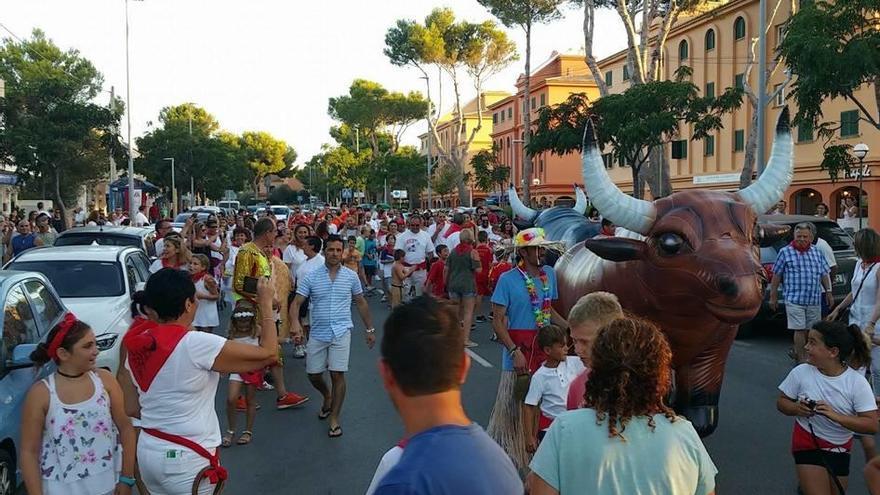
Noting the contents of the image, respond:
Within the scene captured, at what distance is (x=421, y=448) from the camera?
1.94 meters

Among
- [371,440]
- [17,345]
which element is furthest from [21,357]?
[371,440]

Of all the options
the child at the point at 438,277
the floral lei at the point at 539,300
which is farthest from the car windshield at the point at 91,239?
the floral lei at the point at 539,300

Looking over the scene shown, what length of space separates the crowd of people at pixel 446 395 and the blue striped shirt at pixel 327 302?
0.05ft

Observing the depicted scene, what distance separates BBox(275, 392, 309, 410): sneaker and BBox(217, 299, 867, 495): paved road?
0.09 meters

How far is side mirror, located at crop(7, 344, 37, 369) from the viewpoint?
4.67 meters

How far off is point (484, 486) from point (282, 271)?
6868 mm

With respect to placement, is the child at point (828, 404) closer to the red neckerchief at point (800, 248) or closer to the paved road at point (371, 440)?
the paved road at point (371, 440)

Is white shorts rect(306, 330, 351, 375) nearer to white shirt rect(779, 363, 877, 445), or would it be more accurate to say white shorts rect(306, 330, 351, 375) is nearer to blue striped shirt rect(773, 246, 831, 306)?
white shirt rect(779, 363, 877, 445)

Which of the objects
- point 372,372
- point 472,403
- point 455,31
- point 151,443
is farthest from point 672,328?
point 455,31

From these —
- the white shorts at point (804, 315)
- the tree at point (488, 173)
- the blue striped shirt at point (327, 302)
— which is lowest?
the white shorts at point (804, 315)

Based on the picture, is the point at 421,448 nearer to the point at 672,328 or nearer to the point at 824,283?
the point at 672,328

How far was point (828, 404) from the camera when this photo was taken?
4.45m

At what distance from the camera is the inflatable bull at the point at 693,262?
4.25 metres

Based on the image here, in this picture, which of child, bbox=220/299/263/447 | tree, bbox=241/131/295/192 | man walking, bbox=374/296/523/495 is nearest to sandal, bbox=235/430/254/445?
child, bbox=220/299/263/447
